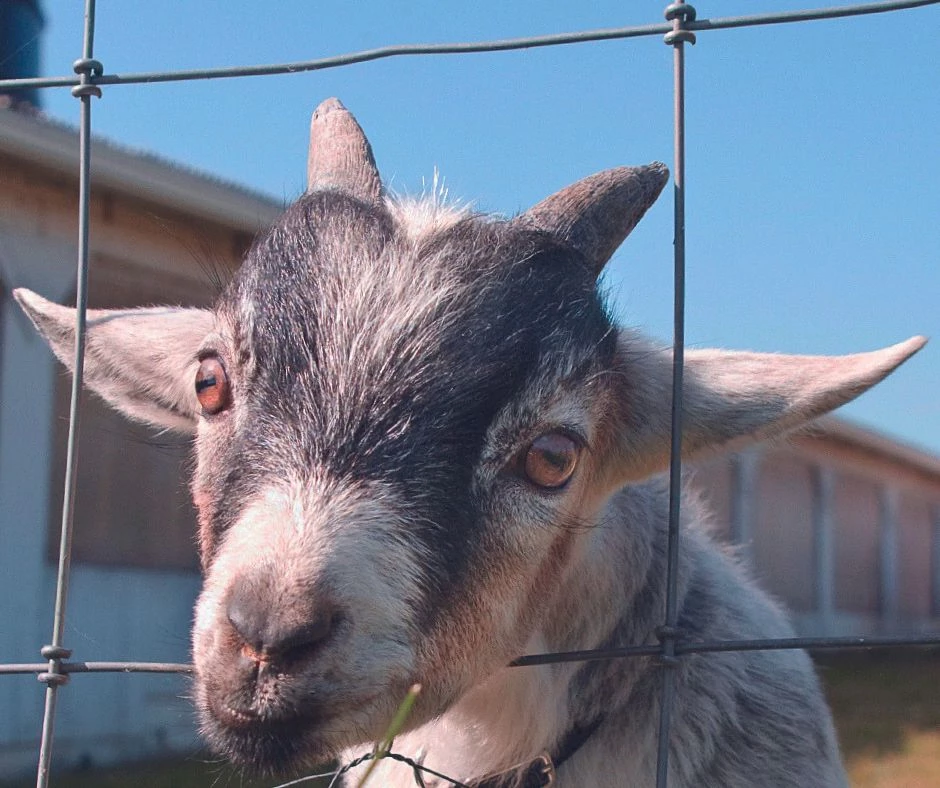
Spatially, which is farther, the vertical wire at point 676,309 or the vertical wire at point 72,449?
the vertical wire at point 72,449

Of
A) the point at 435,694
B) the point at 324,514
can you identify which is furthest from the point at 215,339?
the point at 435,694

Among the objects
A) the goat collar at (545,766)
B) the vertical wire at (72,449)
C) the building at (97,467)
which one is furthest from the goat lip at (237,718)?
the building at (97,467)

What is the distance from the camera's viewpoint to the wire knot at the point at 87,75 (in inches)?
97.9

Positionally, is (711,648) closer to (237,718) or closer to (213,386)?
(237,718)

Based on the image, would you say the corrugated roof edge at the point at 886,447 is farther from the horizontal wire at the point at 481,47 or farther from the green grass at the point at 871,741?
→ the horizontal wire at the point at 481,47

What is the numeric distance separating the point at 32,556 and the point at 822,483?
1423 centimetres

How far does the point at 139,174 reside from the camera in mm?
7082

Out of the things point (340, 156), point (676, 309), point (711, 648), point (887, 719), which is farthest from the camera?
point (887, 719)

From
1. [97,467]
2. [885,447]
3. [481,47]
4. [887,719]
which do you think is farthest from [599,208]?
[885,447]

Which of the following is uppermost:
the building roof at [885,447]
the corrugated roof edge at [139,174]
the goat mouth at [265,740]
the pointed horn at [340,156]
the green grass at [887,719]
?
the corrugated roof edge at [139,174]

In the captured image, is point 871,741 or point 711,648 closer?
point 711,648

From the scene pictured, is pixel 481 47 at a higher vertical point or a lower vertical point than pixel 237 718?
higher

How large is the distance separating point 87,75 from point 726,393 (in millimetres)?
1525

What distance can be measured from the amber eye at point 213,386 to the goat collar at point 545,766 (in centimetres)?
108
